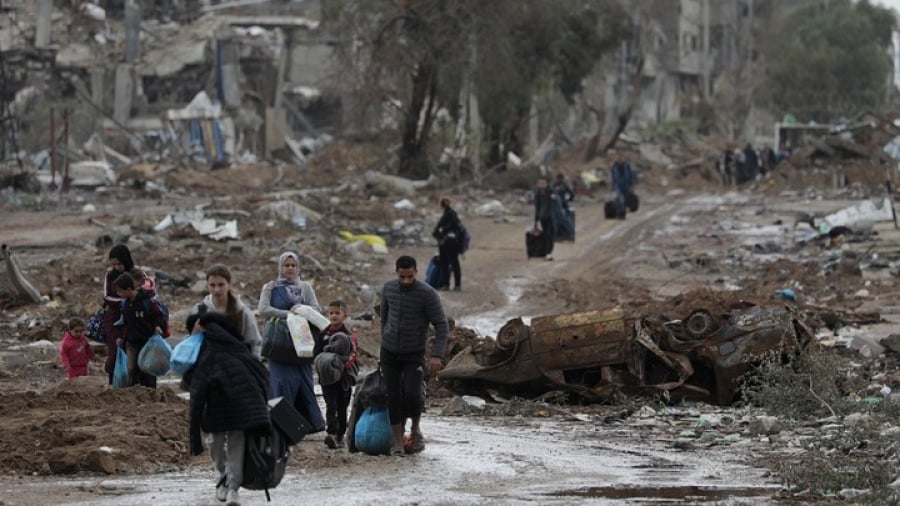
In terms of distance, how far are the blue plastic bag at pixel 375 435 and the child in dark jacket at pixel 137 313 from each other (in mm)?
1842

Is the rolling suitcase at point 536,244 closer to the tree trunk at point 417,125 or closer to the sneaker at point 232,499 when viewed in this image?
the tree trunk at point 417,125

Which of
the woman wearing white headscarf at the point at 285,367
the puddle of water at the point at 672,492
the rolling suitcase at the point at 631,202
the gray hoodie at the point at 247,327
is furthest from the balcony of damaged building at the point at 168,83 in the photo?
the gray hoodie at the point at 247,327

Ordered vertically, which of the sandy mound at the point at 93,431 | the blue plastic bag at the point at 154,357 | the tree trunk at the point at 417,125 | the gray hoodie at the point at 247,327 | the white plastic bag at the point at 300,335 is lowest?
the sandy mound at the point at 93,431

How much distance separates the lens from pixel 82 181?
4488 cm

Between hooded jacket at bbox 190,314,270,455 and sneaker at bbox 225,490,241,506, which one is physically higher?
hooded jacket at bbox 190,314,270,455

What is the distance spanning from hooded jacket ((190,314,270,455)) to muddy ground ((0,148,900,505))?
606 mm

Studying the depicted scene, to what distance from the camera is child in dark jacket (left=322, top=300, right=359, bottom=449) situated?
37.4 ft

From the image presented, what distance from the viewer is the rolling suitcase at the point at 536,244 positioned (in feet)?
94.6

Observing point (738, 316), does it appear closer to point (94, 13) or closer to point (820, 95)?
point (94, 13)

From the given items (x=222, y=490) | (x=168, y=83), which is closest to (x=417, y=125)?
(x=168, y=83)

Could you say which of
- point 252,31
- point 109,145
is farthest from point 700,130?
point 109,145

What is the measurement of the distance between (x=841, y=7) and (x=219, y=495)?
91.4 metres

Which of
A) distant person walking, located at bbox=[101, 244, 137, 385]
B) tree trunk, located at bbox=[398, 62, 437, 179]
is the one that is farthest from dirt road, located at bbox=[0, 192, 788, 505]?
tree trunk, located at bbox=[398, 62, 437, 179]

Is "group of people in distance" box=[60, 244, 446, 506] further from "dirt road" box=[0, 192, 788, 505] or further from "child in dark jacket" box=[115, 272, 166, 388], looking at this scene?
"dirt road" box=[0, 192, 788, 505]
